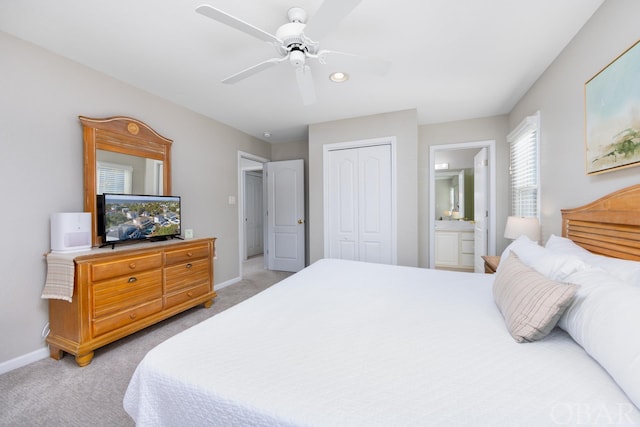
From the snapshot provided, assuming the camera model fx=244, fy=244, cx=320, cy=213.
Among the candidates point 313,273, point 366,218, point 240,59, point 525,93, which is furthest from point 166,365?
point 525,93

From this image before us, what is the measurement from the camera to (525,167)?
109 inches

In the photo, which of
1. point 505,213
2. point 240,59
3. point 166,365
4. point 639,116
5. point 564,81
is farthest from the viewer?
point 505,213

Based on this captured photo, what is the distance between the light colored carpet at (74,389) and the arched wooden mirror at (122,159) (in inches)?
38.7

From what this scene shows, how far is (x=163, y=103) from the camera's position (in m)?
2.90

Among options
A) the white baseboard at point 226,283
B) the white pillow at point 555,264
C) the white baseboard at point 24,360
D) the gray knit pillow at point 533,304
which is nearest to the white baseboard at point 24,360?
the white baseboard at point 24,360

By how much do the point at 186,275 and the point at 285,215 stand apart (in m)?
2.27

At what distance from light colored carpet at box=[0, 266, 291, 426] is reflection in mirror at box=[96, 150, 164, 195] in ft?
4.64

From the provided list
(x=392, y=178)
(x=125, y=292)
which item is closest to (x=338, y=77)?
(x=392, y=178)

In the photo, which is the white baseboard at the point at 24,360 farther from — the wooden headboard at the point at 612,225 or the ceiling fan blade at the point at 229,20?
the wooden headboard at the point at 612,225

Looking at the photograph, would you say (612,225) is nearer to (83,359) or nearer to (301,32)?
(301,32)

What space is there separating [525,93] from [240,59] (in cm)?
304

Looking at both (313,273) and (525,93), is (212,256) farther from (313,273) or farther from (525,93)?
(525,93)

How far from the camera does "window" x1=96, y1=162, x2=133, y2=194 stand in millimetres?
2273

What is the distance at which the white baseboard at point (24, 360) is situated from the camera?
177cm
